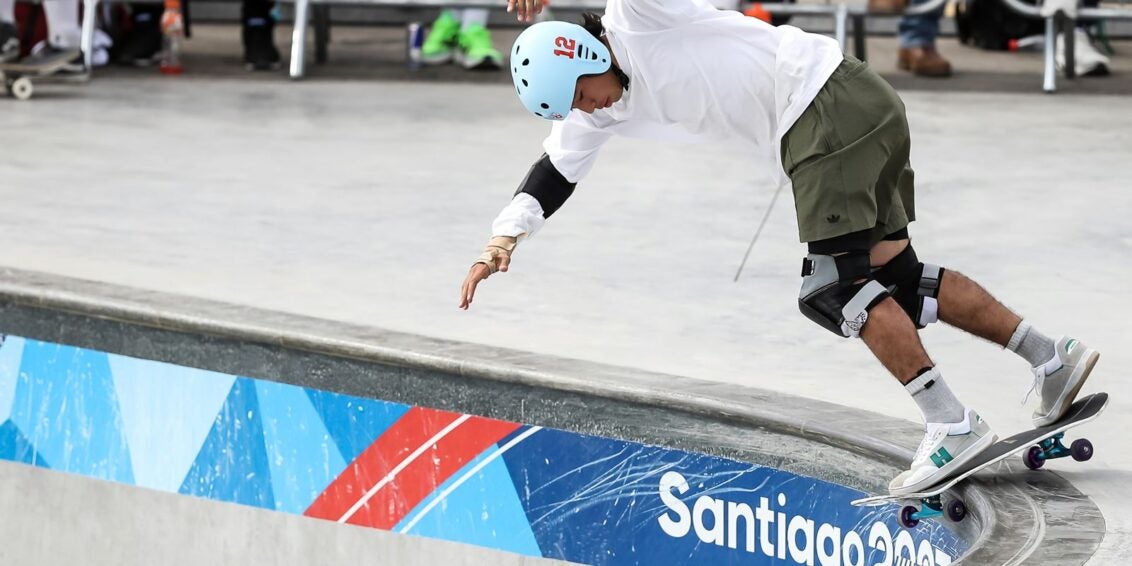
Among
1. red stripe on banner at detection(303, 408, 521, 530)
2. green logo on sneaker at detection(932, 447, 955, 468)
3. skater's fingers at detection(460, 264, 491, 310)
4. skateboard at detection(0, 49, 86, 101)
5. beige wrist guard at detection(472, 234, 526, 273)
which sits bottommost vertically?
red stripe on banner at detection(303, 408, 521, 530)

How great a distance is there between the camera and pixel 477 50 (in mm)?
9562

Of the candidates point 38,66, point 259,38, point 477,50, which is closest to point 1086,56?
point 477,50

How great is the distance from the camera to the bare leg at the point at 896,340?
315 cm

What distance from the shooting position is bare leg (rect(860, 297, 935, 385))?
3148 millimetres

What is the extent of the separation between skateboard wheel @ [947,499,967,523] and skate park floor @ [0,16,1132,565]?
0.27 m

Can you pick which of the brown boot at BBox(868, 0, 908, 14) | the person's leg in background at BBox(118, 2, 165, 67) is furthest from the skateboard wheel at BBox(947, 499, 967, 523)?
the person's leg in background at BBox(118, 2, 165, 67)

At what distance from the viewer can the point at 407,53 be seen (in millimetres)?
9859

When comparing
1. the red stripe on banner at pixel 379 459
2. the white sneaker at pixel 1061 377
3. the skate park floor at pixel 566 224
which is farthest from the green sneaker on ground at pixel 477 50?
the white sneaker at pixel 1061 377

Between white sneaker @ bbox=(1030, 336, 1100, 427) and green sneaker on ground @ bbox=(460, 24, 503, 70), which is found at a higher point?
white sneaker @ bbox=(1030, 336, 1100, 427)

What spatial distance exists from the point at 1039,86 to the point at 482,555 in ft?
19.6

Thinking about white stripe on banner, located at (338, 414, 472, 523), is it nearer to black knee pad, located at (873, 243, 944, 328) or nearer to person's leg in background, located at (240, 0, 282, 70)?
black knee pad, located at (873, 243, 944, 328)

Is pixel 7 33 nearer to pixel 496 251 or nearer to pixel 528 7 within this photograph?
pixel 496 251

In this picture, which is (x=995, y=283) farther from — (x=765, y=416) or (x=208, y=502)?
(x=208, y=502)

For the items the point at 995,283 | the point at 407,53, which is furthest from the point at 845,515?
the point at 407,53
